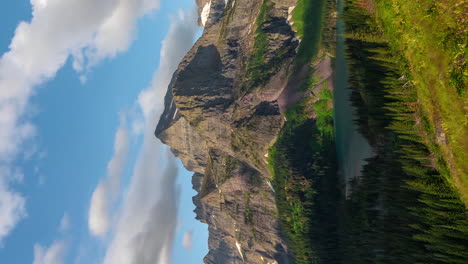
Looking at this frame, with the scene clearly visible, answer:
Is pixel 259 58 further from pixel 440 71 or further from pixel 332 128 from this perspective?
pixel 440 71

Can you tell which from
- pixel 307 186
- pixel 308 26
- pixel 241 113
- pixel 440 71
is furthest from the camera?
pixel 241 113

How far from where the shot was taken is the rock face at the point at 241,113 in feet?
274

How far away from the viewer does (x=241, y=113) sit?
87875 mm

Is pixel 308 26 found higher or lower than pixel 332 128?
higher

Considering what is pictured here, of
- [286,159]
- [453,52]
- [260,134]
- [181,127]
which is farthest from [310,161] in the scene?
[181,127]

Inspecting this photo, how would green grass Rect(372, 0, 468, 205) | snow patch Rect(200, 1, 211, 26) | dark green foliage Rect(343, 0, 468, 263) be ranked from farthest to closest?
snow patch Rect(200, 1, 211, 26)
dark green foliage Rect(343, 0, 468, 263)
green grass Rect(372, 0, 468, 205)

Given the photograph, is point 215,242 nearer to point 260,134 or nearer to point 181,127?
point 181,127

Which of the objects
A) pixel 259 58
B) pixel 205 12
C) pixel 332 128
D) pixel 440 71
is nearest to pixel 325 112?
pixel 332 128

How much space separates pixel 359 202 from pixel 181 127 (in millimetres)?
83604

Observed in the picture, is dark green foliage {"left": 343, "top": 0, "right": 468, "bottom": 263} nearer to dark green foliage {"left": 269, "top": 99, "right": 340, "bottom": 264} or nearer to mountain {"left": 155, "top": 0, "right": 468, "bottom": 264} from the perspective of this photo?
mountain {"left": 155, "top": 0, "right": 468, "bottom": 264}

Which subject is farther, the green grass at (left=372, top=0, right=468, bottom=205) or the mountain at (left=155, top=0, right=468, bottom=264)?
the mountain at (left=155, top=0, right=468, bottom=264)

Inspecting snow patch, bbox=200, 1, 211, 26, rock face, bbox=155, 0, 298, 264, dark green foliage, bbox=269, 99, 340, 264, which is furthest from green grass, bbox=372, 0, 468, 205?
snow patch, bbox=200, 1, 211, 26

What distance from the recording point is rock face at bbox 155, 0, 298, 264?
83.5 m

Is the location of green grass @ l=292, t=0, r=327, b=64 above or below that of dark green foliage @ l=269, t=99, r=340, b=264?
above
